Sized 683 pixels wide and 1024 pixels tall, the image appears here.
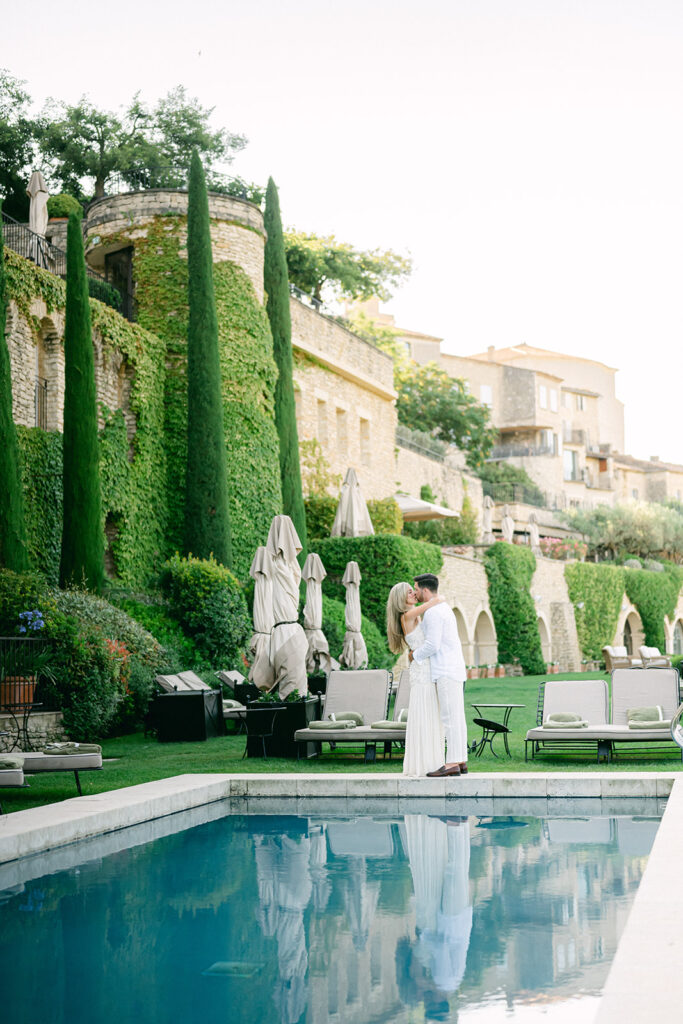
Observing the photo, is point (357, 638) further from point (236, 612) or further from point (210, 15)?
point (210, 15)

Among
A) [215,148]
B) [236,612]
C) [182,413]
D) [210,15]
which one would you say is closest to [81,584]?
[236,612]

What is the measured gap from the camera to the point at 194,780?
29.9 feet

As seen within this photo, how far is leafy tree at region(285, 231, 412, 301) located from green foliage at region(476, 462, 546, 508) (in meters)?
16.0

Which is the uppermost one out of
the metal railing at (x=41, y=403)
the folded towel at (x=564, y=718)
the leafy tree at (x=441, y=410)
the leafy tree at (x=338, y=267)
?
the leafy tree at (x=338, y=267)

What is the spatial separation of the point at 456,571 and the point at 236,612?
11.8 metres

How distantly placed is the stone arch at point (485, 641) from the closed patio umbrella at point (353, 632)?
14.4 metres

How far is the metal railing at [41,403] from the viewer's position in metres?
19.9

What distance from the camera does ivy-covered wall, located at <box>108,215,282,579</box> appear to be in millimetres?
23000

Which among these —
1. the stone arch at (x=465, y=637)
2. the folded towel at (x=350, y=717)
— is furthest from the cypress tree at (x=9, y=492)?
the stone arch at (x=465, y=637)

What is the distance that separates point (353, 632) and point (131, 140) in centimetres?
2253

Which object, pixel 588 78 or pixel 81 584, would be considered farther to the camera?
pixel 81 584

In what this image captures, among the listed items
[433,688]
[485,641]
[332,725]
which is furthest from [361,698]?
[485,641]

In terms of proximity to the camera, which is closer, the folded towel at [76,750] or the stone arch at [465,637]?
the folded towel at [76,750]

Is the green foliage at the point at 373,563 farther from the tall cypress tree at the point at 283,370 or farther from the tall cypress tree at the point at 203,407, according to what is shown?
the tall cypress tree at the point at 203,407
